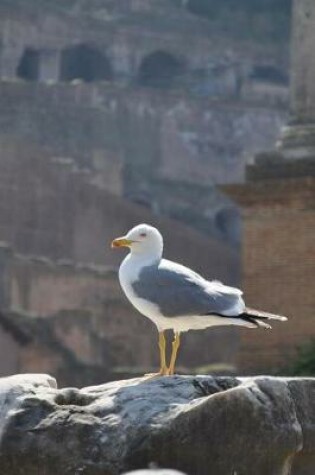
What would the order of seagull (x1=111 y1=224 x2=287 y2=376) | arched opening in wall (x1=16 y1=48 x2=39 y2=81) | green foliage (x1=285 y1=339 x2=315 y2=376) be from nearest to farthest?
seagull (x1=111 y1=224 x2=287 y2=376), green foliage (x1=285 y1=339 x2=315 y2=376), arched opening in wall (x1=16 y1=48 x2=39 y2=81)

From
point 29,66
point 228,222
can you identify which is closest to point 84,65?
point 29,66

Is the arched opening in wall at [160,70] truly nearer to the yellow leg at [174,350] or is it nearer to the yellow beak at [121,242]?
the yellow leg at [174,350]

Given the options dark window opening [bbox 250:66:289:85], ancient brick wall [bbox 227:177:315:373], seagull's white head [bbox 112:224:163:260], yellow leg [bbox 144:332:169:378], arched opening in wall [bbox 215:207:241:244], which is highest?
seagull's white head [bbox 112:224:163:260]

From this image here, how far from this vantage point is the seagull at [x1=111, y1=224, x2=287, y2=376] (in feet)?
49.2

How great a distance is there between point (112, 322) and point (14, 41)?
25.6m

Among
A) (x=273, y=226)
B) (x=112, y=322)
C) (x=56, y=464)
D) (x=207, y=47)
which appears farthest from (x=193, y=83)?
(x=56, y=464)

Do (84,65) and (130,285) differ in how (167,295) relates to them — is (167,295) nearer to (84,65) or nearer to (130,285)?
(130,285)

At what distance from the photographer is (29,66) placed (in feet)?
249

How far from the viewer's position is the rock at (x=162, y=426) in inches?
569

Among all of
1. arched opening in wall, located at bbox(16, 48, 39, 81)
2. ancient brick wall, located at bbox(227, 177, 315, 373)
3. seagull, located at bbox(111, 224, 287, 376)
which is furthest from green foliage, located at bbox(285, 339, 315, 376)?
arched opening in wall, located at bbox(16, 48, 39, 81)

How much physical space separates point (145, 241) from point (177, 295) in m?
0.38

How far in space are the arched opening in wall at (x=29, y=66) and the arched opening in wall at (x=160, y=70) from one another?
385cm

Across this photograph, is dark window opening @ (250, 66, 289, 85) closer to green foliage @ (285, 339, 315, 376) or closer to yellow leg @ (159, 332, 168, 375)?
green foliage @ (285, 339, 315, 376)

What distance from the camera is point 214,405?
14445 mm
